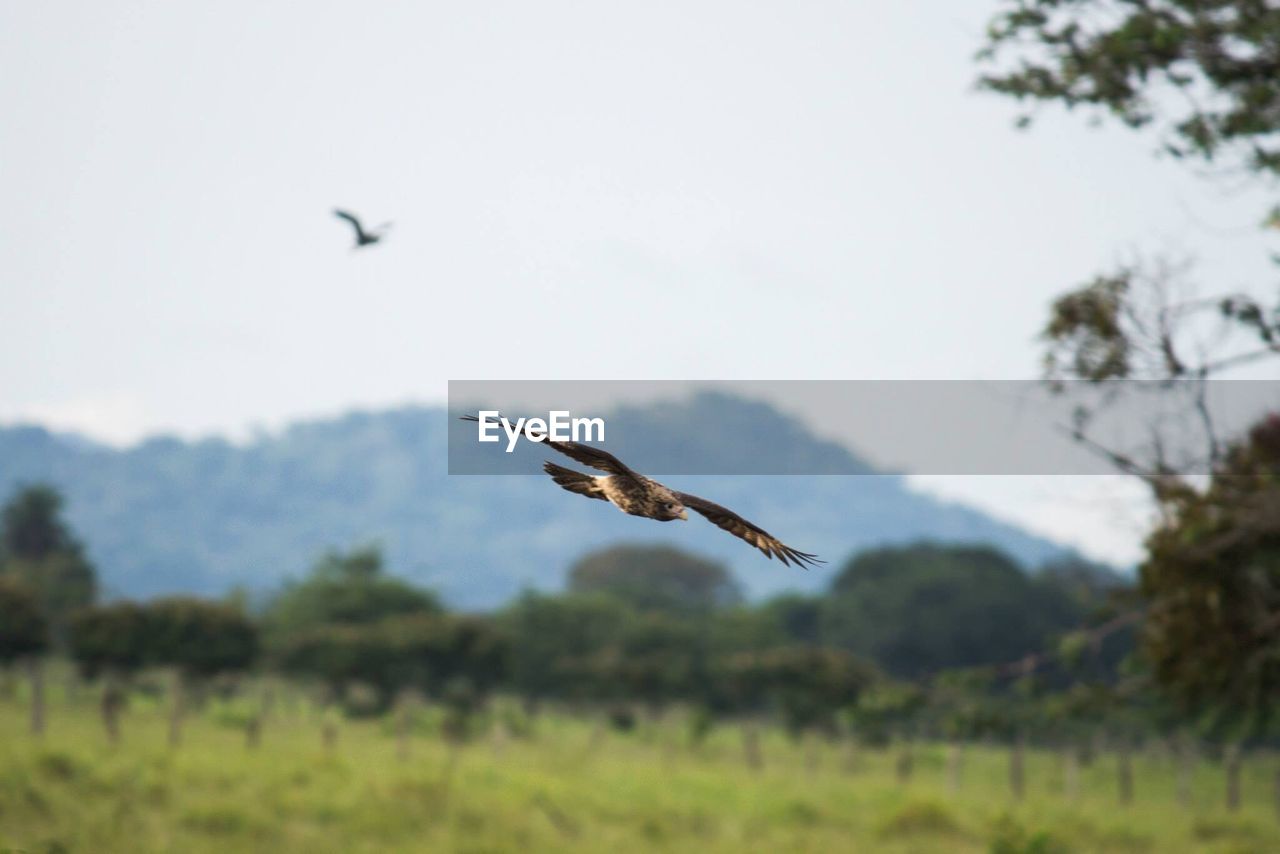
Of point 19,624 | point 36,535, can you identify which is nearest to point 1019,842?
point 19,624

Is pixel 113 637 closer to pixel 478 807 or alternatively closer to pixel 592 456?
pixel 478 807

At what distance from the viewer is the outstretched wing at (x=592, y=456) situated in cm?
357

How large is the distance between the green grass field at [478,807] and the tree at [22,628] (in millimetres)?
1676

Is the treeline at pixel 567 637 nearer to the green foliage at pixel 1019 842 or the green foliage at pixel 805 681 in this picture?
the green foliage at pixel 805 681

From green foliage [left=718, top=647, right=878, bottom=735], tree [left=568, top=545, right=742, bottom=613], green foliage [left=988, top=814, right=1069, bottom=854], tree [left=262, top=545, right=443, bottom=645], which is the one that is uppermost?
tree [left=568, top=545, right=742, bottom=613]

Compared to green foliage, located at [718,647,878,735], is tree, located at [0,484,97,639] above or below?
above

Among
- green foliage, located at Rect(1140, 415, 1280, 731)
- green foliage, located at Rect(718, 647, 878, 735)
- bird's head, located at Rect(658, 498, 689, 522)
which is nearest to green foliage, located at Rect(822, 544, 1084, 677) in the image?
green foliage, located at Rect(718, 647, 878, 735)

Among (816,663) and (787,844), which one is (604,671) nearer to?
(816,663)

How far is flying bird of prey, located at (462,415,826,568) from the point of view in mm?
3613

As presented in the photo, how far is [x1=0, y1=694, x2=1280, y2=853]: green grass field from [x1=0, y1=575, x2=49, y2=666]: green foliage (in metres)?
1.92

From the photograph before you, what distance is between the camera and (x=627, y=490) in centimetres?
378

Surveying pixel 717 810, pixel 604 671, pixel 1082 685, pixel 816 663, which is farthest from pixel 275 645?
pixel 1082 685

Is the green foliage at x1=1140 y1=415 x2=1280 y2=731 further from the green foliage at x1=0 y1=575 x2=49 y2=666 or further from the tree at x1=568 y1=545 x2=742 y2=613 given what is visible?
the tree at x1=568 y1=545 x2=742 y2=613

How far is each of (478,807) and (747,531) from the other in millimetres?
26711
